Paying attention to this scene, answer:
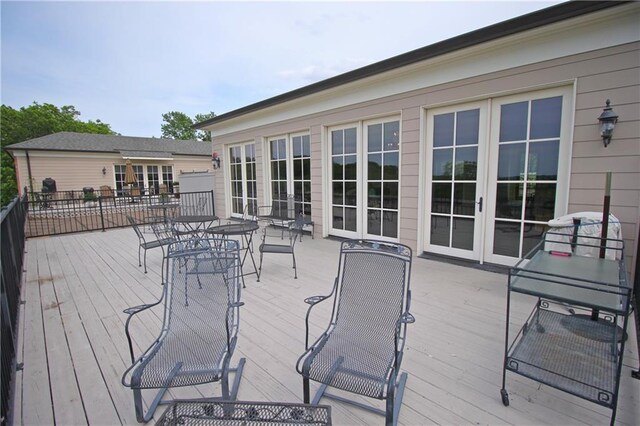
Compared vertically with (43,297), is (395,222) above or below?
above

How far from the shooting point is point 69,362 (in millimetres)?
2193

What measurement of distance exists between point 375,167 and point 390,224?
104 centimetres

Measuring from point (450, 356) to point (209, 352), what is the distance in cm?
171

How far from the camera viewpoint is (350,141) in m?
5.46

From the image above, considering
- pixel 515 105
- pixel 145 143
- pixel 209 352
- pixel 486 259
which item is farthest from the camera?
pixel 145 143

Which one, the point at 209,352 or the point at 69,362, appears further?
the point at 69,362

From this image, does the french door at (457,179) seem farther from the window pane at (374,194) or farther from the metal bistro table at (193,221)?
the metal bistro table at (193,221)

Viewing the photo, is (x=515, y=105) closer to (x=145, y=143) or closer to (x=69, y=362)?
(x=69, y=362)

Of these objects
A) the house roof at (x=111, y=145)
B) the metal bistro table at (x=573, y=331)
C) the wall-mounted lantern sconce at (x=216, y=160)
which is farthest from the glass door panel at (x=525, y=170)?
the house roof at (x=111, y=145)

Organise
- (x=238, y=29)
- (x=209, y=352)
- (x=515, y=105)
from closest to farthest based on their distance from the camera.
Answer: (x=209, y=352), (x=515, y=105), (x=238, y=29)

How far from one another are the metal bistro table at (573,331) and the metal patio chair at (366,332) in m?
0.63

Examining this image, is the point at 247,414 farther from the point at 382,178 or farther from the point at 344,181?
the point at 344,181

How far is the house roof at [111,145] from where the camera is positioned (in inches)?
565

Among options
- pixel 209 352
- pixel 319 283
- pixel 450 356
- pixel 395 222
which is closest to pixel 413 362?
pixel 450 356
